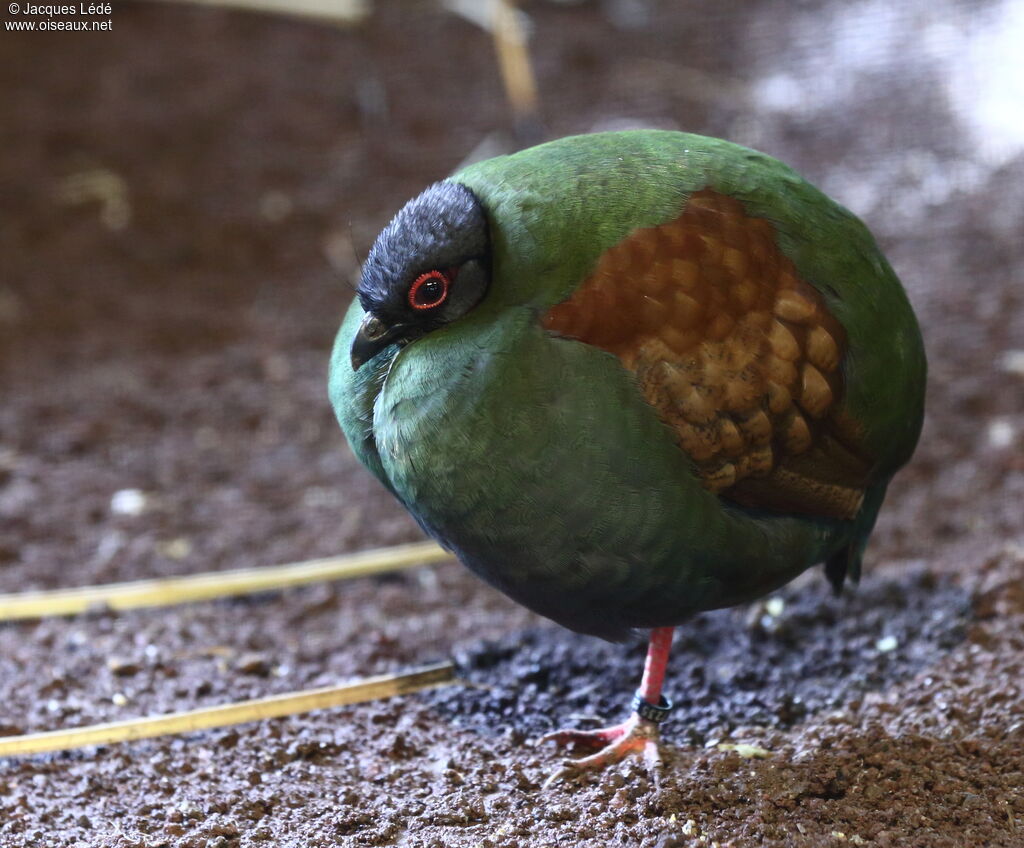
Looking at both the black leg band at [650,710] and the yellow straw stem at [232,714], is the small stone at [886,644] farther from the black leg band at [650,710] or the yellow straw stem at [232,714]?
the yellow straw stem at [232,714]

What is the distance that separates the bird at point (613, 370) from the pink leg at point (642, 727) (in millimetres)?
285

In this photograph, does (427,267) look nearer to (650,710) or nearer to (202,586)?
(650,710)

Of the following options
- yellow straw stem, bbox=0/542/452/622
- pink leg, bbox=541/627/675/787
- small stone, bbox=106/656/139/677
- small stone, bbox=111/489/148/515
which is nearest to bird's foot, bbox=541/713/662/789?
pink leg, bbox=541/627/675/787

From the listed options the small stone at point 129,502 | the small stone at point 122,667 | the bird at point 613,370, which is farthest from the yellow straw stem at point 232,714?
the small stone at point 129,502

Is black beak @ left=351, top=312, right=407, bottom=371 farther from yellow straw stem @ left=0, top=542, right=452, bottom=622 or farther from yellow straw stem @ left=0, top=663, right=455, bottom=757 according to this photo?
yellow straw stem @ left=0, top=542, right=452, bottom=622

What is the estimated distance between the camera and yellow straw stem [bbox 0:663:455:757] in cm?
269

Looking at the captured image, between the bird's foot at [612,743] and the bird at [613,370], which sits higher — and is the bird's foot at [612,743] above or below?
below

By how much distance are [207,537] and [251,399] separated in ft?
3.03

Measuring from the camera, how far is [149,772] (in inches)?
105

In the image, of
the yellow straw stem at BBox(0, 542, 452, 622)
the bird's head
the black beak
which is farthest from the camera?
the yellow straw stem at BBox(0, 542, 452, 622)

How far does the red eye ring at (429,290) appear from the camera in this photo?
223 centimetres

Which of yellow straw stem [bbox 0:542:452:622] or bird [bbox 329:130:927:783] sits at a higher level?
bird [bbox 329:130:927:783]

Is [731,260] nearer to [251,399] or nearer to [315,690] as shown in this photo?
[315,690]

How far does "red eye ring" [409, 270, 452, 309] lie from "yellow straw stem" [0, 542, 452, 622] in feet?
4.59
